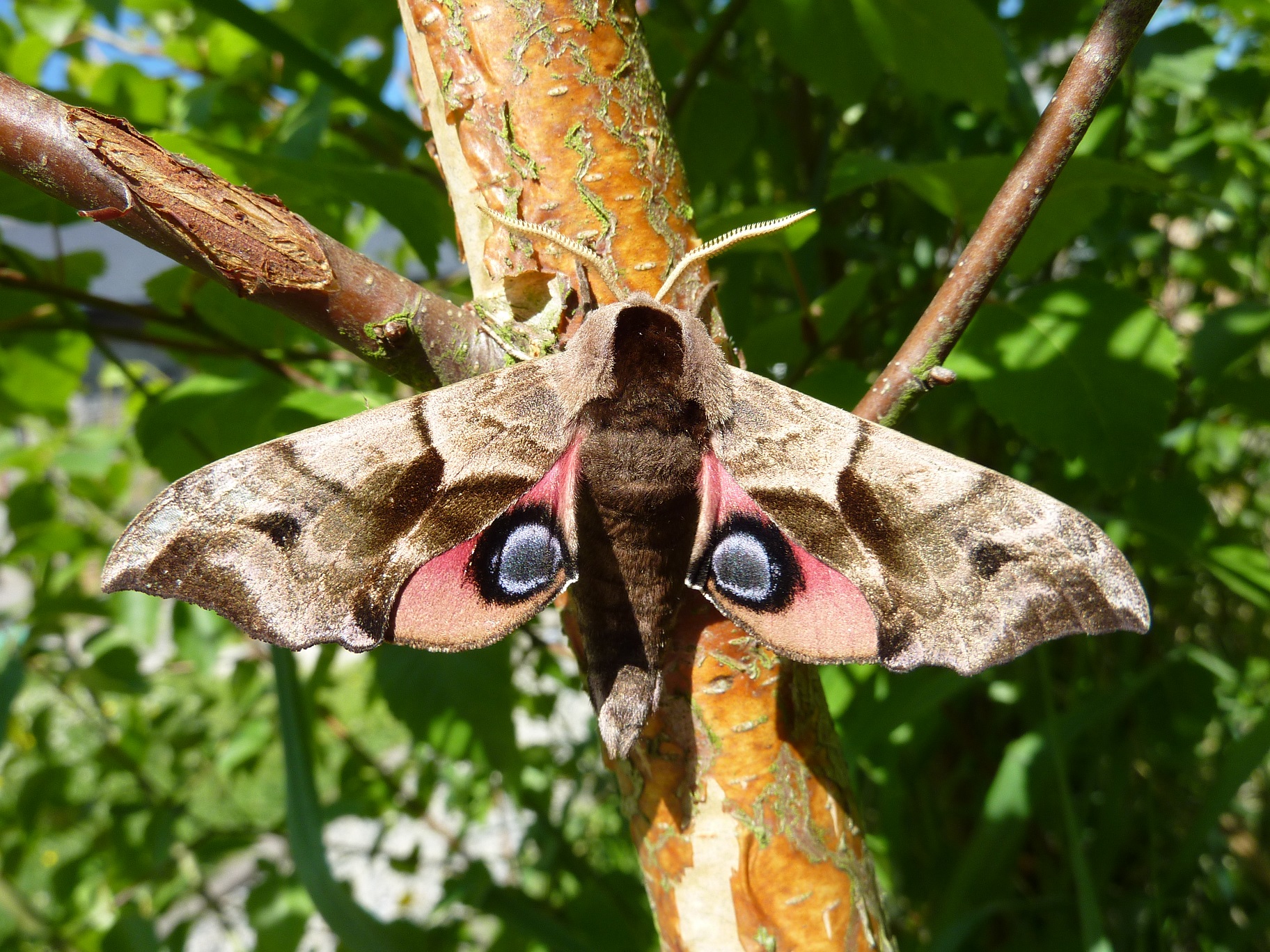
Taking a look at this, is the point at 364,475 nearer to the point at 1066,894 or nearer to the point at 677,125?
the point at 677,125

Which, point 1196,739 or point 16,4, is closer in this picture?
point 1196,739

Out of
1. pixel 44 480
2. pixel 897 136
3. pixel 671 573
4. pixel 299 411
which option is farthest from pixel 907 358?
pixel 44 480

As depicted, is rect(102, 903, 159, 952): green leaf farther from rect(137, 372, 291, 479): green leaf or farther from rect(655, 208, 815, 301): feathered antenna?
rect(655, 208, 815, 301): feathered antenna

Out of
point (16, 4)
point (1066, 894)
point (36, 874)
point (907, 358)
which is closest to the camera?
point (907, 358)

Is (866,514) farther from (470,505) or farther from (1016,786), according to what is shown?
(1016,786)

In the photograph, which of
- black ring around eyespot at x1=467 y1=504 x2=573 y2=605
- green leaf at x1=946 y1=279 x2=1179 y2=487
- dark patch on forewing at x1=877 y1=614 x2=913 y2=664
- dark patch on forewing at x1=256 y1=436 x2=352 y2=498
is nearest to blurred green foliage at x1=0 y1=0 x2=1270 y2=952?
green leaf at x1=946 y1=279 x2=1179 y2=487

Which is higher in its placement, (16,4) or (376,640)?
(16,4)
